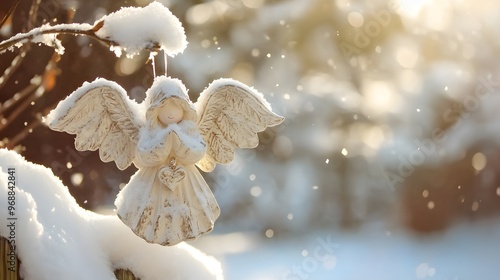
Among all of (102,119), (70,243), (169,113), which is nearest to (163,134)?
(169,113)

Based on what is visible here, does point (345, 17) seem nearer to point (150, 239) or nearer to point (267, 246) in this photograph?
point (267, 246)

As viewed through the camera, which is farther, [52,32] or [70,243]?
[52,32]

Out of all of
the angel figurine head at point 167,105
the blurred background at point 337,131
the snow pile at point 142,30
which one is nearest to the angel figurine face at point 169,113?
the angel figurine head at point 167,105

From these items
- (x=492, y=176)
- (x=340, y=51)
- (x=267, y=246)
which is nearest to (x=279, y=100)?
(x=340, y=51)

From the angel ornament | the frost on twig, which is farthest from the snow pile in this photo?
the angel ornament

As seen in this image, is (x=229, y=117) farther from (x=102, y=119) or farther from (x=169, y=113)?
(x=102, y=119)

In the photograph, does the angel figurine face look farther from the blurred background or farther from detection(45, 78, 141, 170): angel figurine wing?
the blurred background

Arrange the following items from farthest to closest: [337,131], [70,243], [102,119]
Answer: [337,131]
[102,119]
[70,243]
